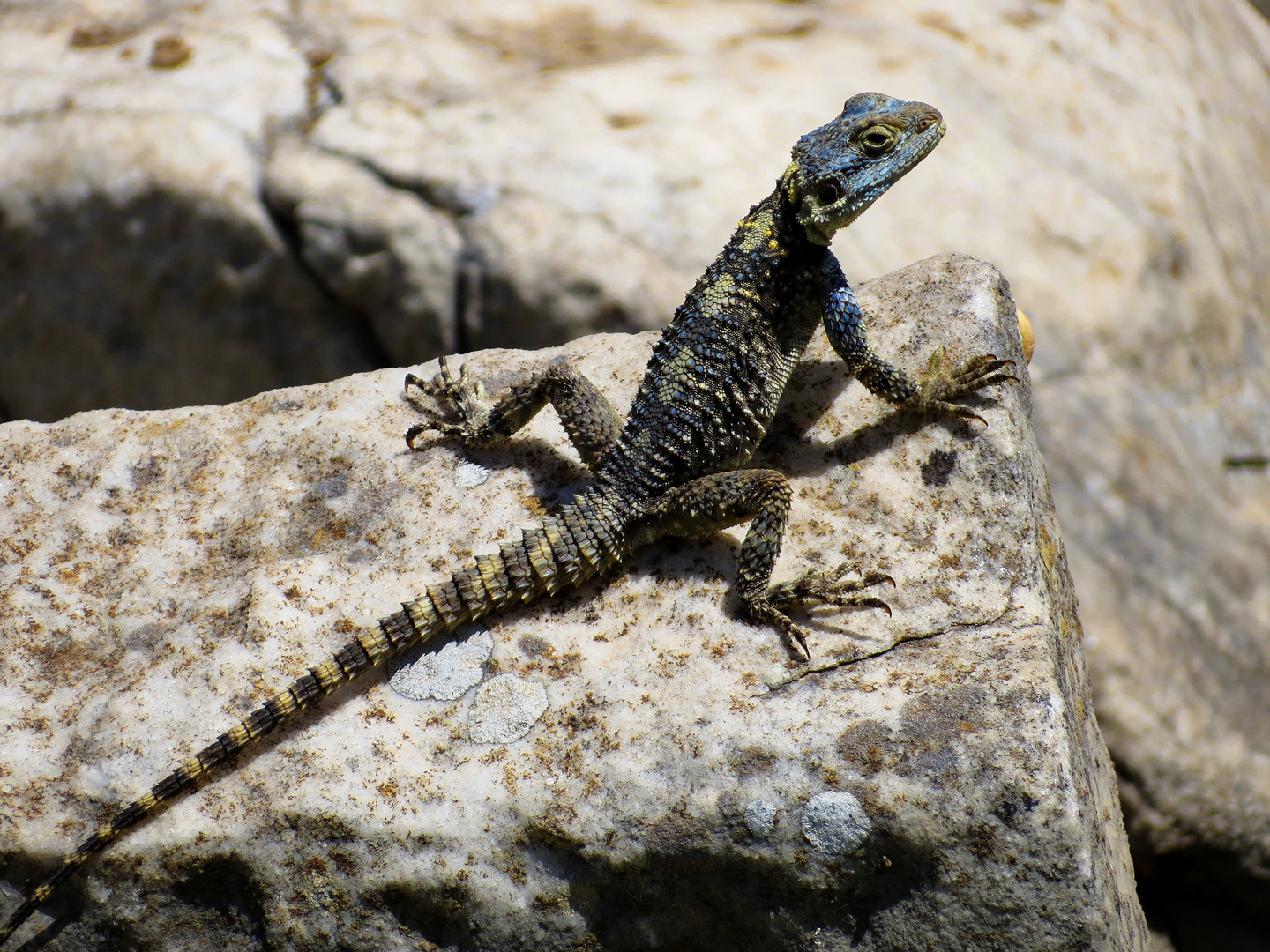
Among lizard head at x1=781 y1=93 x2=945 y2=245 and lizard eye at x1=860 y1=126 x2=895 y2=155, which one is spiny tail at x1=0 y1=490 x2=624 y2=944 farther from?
lizard eye at x1=860 y1=126 x2=895 y2=155

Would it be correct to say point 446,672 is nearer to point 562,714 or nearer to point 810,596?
point 562,714

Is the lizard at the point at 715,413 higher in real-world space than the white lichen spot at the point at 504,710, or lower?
higher

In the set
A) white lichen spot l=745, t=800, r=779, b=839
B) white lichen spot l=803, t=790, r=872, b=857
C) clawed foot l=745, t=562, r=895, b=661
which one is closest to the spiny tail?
clawed foot l=745, t=562, r=895, b=661

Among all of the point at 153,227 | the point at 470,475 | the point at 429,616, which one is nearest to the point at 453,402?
the point at 470,475

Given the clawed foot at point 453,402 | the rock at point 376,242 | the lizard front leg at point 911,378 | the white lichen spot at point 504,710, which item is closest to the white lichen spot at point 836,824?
the white lichen spot at point 504,710

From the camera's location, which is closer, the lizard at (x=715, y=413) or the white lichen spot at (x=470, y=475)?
the lizard at (x=715, y=413)

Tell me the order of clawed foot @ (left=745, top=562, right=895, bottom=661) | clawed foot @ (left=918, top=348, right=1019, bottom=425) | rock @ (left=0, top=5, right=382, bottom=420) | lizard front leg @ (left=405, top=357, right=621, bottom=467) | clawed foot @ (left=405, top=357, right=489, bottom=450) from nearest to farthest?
clawed foot @ (left=745, top=562, right=895, bottom=661)
clawed foot @ (left=918, top=348, right=1019, bottom=425)
lizard front leg @ (left=405, top=357, right=621, bottom=467)
clawed foot @ (left=405, top=357, right=489, bottom=450)
rock @ (left=0, top=5, right=382, bottom=420)

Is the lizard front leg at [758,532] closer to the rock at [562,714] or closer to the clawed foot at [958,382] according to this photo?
the rock at [562,714]

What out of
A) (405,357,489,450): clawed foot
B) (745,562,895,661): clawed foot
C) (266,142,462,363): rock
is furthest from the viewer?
(266,142,462,363): rock
